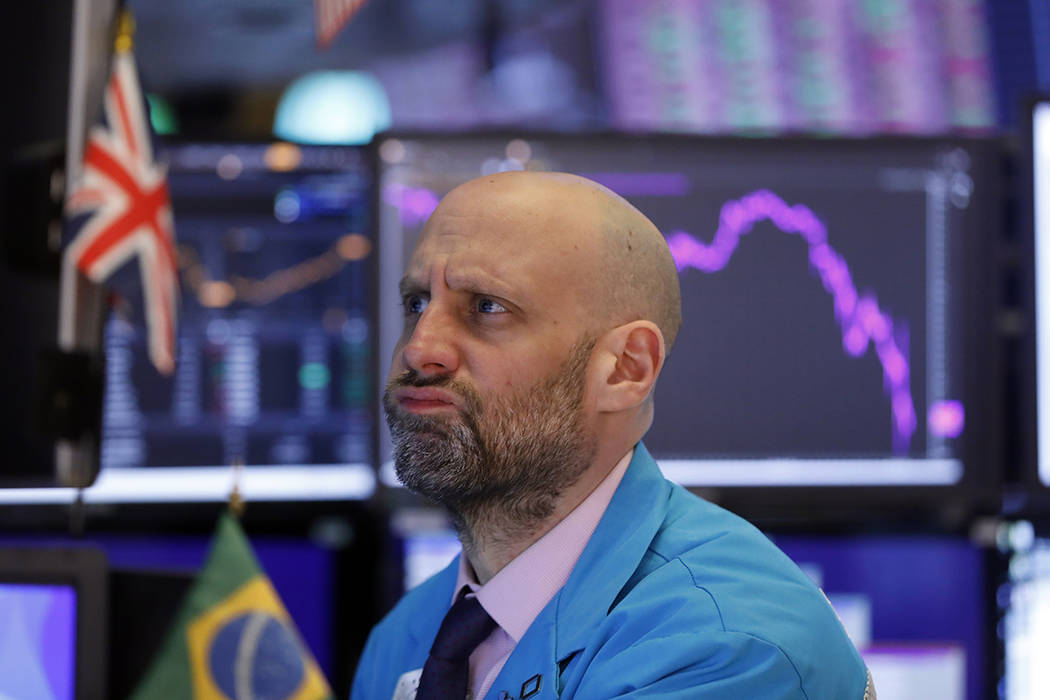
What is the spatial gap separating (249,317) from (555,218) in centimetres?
99

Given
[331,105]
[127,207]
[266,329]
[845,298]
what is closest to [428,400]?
[127,207]

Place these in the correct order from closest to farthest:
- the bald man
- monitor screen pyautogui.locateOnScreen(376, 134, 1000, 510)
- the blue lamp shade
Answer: the bald man < monitor screen pyautogui.locateOnScreen(376, 134, 1000, 510) < the blue lamp shade

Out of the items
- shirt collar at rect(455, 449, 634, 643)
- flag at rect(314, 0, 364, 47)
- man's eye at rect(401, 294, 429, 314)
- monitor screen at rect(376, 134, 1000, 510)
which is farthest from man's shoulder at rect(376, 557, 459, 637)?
flag at rect(314, 0, 364, 47)

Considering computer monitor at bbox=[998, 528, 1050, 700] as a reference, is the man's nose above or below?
above

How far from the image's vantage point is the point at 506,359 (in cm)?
116

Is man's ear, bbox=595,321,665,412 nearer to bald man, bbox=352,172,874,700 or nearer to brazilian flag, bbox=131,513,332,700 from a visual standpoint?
bald man, bbox=352,172,874,700

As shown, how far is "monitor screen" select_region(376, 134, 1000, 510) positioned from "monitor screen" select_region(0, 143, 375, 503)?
11 cm

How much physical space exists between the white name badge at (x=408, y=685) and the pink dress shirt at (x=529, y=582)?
9 centimetres

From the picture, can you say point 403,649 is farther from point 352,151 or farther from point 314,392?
point 352,151

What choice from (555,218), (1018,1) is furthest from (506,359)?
(1018,1)

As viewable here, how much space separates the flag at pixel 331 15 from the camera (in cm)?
206

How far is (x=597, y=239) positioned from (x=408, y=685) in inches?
18.2

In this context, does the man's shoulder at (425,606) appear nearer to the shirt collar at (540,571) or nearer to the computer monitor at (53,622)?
the shirt collar at (540,571)

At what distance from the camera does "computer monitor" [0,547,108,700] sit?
50.8 inches
